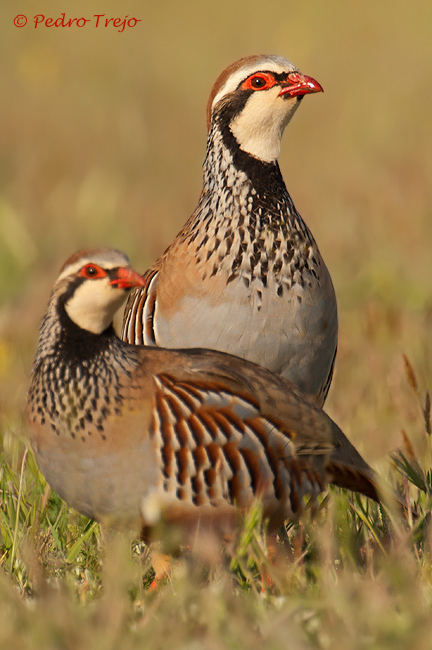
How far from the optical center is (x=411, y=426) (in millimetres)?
6133

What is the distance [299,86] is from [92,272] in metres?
1.49

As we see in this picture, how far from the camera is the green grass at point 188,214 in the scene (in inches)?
121

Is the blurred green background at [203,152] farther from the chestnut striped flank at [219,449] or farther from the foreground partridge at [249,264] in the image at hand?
the chestnut striped flank at [219,449]

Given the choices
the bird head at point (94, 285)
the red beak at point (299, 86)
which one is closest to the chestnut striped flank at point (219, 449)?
the bird head at point (94, 285)

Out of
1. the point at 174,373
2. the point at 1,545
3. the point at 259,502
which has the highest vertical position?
the point at 174,373

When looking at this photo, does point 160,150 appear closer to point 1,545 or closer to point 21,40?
point 21,40

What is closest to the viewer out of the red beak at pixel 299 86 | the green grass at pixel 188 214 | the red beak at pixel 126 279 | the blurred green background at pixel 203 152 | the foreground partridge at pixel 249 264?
the green grass at pixel 188 214

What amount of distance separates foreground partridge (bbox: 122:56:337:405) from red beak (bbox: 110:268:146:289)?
81cm

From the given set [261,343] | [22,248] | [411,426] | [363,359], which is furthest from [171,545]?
[22,248]

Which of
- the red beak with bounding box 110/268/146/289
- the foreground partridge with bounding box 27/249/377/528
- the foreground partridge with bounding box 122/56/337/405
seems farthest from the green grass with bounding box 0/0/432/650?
the red beak with bounding box 110/268/146/289

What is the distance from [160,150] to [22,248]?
5.49 m

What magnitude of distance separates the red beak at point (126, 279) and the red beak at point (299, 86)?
1405 mm

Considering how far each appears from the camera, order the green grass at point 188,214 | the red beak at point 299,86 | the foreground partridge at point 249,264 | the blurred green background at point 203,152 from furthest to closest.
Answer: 1. the blurred green background at point 203,152
2. the red beak at point 299,86
3. the foreground partridge at point 249,264
4. the green grass at point 188,214

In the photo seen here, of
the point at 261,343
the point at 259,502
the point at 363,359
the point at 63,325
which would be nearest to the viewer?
the point at 259,502
